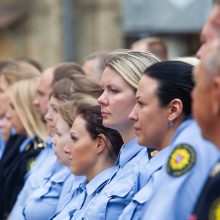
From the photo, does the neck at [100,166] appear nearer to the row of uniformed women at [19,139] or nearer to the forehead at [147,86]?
the forehead at [147,86]

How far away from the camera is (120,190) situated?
465cm

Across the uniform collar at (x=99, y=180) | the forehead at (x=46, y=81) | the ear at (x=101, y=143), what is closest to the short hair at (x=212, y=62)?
the uniform collar at (x=99, y=180)

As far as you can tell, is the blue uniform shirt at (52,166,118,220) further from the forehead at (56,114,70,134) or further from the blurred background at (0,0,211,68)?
the blurred background at (0,0,211,68)

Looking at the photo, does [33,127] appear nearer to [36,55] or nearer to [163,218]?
[163,218]

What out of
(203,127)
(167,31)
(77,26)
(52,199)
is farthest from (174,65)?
(77,26)

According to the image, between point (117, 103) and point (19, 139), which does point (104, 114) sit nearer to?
point (117, 103)

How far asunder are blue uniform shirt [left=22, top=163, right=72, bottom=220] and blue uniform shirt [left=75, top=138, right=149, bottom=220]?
114cm

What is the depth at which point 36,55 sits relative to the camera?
18.4 metres

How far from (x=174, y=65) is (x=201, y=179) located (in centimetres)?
82

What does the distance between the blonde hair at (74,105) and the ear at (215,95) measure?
2138 millimetres

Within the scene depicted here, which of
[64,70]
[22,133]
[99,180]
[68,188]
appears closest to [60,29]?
[22,133]

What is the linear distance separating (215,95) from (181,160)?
47 centimetres

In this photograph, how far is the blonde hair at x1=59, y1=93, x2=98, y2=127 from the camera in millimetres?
5473

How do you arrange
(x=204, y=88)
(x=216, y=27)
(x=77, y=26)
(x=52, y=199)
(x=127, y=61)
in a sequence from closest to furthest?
(x=204, y=88) → (x=216, y=27) → (x=127, y=61) → (x=52, y=199) → (x=77, y=26)
